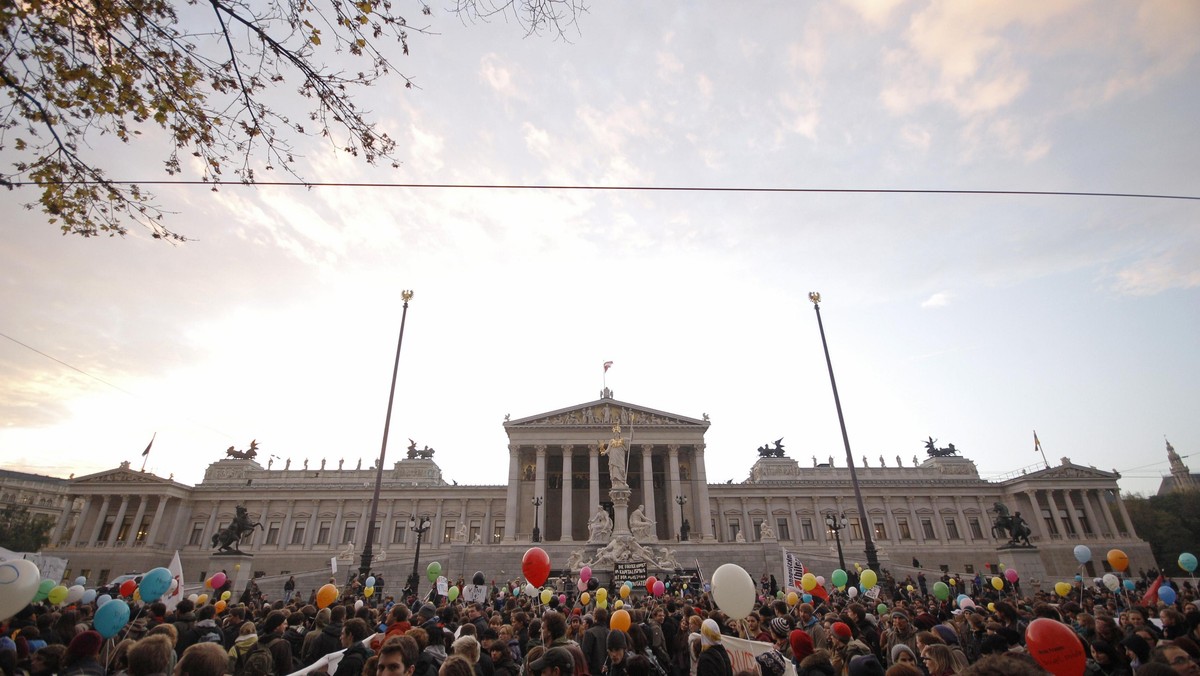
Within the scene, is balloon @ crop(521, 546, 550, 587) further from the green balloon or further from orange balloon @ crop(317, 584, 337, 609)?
the green balloon

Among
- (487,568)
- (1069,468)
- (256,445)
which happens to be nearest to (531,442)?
(487,568)

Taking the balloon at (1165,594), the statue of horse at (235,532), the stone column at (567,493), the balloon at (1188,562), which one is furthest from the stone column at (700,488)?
the balloon at (1165,594)

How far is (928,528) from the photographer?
188 ft

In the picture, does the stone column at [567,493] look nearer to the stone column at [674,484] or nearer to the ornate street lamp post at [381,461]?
the stone column at [674,484]

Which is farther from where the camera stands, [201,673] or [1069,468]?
[1069,468]

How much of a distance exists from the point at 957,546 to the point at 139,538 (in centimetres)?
8354

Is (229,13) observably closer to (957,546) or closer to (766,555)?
(766,555)

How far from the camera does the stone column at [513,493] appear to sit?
47938 millimetres

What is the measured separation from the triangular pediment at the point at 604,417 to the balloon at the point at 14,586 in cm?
4682

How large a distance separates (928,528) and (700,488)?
26.6 metres

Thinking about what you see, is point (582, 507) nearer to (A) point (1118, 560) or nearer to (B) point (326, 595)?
(A) point (1118, 560)

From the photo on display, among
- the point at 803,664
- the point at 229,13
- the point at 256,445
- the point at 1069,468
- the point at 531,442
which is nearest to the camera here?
the point at 803,664

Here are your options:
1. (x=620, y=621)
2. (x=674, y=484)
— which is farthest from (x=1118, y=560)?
(x=674, y=484)

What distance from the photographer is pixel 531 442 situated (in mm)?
52625
